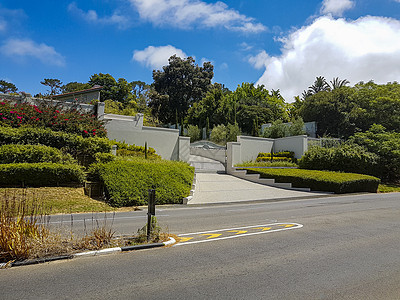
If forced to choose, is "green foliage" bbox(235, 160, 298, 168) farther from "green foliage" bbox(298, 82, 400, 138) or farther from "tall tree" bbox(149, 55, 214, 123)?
"tall tree" bbox(149, 55, 214, 123)

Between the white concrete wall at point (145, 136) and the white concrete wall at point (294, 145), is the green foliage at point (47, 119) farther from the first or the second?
the white concrete wall at point (294, 145)

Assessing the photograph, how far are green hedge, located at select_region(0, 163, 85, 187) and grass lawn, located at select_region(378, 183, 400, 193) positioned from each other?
64.0ft

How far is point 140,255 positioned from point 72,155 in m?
11.5

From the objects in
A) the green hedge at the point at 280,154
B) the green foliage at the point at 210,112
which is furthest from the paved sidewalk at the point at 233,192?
the green foliage at the point at 210,112

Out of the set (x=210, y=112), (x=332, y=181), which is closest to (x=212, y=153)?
(x=210, y=112)

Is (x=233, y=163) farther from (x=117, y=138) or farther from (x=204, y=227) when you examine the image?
(x=204, y=227)

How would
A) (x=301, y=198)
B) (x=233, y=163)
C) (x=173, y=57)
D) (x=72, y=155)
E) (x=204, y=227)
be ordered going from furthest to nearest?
(x=173, y=57)
(x=233, y=163)
(x=301, y=198)
(x=72, y=155)
(x=204, y=227)

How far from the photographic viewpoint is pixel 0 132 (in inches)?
540

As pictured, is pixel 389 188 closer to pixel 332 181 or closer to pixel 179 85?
pixel 332 181

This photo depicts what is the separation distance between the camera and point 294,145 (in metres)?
26.8

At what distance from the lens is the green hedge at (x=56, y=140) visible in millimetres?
14024

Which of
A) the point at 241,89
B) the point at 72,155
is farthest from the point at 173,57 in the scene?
the point at 72,155

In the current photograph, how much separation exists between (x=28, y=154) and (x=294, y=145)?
21.8m

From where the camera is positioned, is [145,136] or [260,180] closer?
[260,180]
